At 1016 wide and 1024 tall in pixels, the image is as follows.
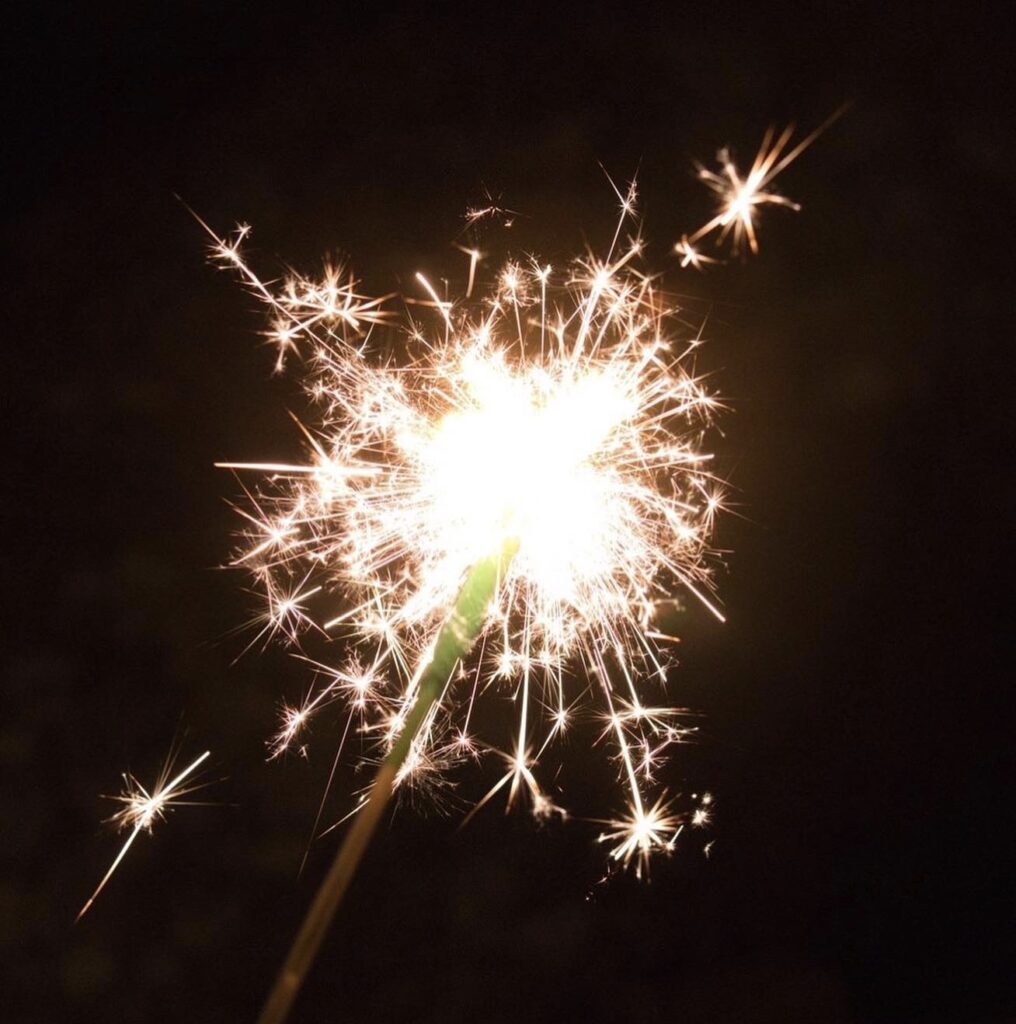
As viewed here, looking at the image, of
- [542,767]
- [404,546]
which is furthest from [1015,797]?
[404,546]

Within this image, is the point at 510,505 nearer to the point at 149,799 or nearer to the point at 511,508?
the point at 511,508

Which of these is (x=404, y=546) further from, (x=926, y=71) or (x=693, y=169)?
(x=926, y=71)

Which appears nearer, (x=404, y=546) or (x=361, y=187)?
(x=404, y=546)

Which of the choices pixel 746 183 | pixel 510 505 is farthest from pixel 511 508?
pixel 746 183

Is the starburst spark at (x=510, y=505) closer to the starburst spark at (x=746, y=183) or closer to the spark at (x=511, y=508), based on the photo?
the spark at (x=511, y=508)

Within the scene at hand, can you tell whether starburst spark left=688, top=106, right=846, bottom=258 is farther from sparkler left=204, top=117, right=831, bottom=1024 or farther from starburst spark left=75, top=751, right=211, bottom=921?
A: starburst spark left=75, top=751, right=211, bottom=921

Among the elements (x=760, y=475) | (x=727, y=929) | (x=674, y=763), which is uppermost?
(x=760, y=475)

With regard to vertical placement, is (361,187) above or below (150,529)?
above

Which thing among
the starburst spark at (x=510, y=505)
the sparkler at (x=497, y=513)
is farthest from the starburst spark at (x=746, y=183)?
the starburst spark at (x=510, y=505)
